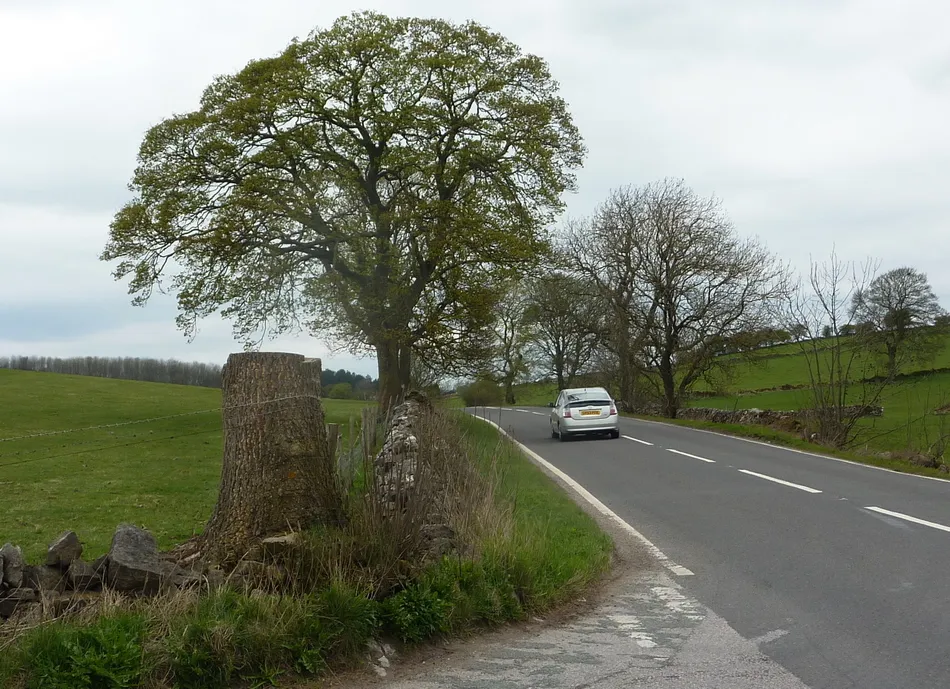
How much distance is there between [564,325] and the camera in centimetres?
5038

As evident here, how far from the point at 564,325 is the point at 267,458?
44.2m

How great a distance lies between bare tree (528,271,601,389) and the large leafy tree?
511 cm

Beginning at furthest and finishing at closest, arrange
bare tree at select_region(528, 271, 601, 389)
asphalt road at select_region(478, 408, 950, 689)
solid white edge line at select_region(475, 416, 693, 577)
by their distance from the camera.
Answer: bare tree at select_region(528, 271, 601, 389) → solid white edge line at select_region(475, 416, 693, 577) → asphalt road at select_region(478, 408, 950, 689)

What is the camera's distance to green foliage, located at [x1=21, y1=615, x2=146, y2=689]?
4555 millimetres

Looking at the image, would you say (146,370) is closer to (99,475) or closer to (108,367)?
(108,367)

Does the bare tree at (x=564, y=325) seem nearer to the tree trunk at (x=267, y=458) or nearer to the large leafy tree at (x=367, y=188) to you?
the large leafy tree at (x=367, y=188)

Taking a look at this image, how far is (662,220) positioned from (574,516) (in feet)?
110

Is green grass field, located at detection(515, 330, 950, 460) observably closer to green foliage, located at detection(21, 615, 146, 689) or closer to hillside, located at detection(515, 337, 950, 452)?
hillside, located at detection(515, 337, 950, 452)

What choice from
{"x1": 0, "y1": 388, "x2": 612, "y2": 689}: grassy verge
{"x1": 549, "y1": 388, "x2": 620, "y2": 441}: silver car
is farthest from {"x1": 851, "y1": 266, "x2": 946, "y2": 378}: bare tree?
{"x1": 0, "y1": 388, "x2": 612, "y2": 689}: grassy verge

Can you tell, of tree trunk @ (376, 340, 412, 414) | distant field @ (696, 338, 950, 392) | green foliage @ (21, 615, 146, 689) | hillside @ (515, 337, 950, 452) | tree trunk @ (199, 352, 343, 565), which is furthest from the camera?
distant field @ (696, 338, 950, 392)

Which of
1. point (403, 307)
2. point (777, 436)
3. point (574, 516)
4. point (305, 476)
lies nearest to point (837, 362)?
point (777, 436)

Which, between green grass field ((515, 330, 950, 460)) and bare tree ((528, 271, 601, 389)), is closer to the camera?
green grass field ((515, 330, 950, 460))

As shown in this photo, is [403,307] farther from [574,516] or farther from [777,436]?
[574,516]

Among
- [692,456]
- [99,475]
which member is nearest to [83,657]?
[99,475]
